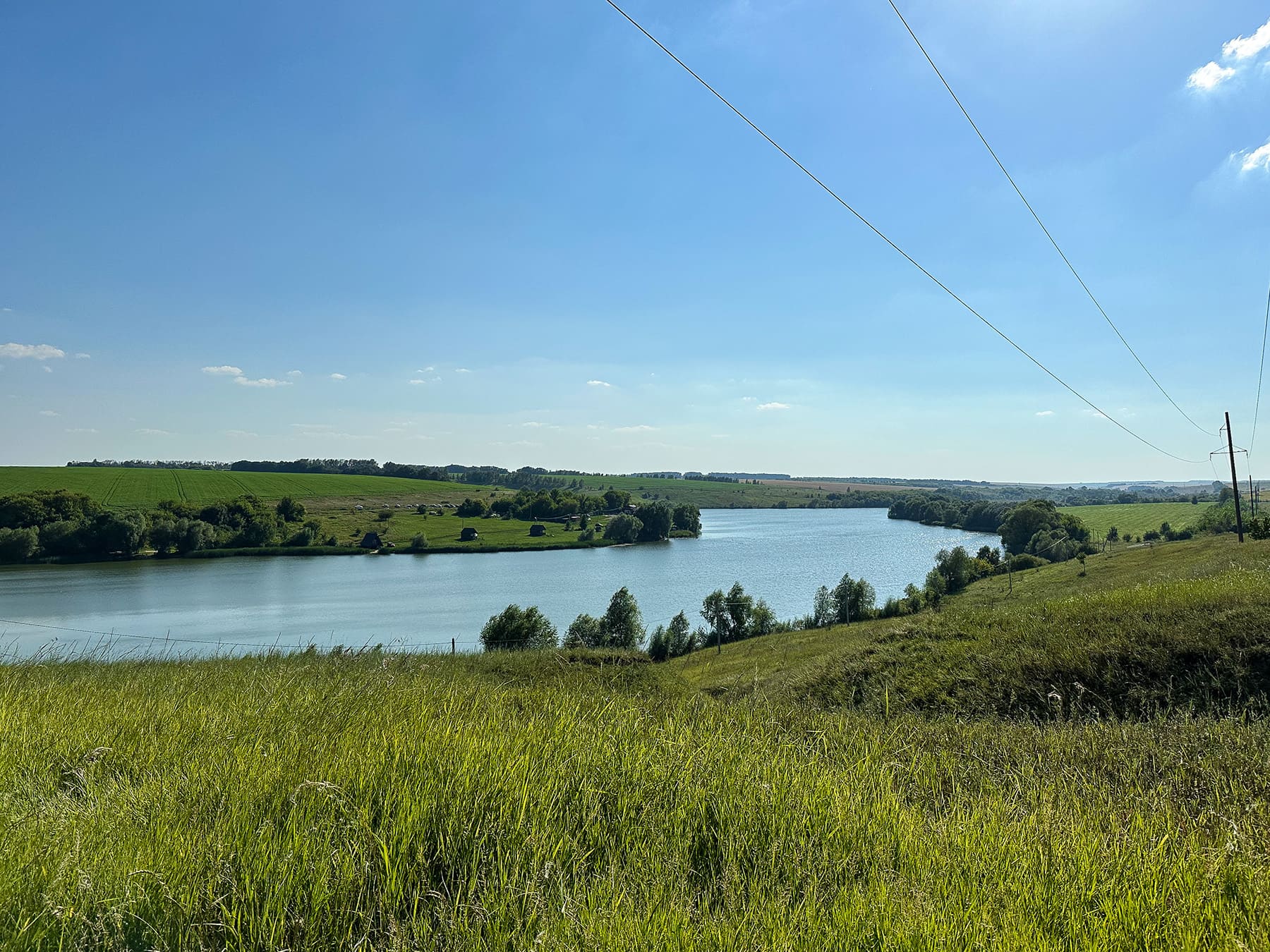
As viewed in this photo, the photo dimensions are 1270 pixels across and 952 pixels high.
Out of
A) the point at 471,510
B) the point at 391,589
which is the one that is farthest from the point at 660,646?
the point at 471,510

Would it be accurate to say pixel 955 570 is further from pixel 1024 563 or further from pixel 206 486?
pixel 206 486

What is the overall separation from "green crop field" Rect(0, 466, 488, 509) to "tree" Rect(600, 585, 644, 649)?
8849 centimetres

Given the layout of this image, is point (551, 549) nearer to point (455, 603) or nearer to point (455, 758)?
point (455, 603)

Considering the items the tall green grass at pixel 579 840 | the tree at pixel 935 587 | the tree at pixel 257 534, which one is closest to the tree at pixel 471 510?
the tree at pixel 257 534

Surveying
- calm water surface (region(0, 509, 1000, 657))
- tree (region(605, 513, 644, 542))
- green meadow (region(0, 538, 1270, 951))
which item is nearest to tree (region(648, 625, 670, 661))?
calm water surface (region(0, 509, 1000, 657))

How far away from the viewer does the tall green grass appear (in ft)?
5.92

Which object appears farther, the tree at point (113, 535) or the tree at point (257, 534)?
the tree at point (257, 534)

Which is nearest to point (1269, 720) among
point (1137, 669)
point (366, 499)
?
point (1137, 669)

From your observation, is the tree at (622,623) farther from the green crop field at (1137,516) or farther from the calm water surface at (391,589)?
the green crop field at (1137,516)

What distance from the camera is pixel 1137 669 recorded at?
27.1 feet

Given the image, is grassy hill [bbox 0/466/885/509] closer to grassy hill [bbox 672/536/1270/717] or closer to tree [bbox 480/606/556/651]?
tree [bbox 480/606/556/651]

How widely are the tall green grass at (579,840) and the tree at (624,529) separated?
128840 millimetres

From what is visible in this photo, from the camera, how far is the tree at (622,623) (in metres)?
55.4

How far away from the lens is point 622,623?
57.1 meters
